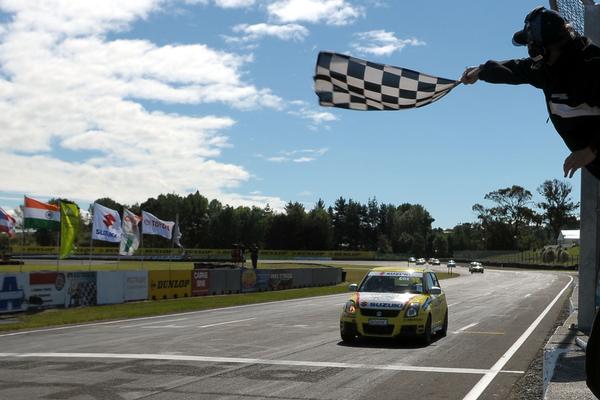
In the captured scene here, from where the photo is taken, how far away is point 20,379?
30.7 feet

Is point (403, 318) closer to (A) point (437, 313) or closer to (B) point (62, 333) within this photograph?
(A) point (437, 313)

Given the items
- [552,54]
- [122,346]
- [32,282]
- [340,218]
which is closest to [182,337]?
[122,346]

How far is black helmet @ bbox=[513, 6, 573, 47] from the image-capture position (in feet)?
7.13

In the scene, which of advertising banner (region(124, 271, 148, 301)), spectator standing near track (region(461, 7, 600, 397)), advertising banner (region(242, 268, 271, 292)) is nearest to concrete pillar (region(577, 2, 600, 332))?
spectator standing near track (region(461, 7, 600, 397))

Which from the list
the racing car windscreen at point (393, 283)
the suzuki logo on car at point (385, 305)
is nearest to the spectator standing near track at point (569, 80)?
the suzuki logo on car at point (385, 305)

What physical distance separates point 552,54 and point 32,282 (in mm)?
23913

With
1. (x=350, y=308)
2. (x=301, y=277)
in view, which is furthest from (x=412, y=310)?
(x=301, y=277)

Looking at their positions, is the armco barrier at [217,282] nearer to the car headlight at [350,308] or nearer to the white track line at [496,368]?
the white track line at [496,368]

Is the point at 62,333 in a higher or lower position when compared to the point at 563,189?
lower

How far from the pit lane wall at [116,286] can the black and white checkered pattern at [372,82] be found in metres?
20.5

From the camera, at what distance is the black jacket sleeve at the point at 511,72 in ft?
7.98

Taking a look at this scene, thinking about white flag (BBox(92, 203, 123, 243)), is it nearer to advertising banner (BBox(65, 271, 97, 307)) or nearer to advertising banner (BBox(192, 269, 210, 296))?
advertising banner (BBox(192, 269, 210, 296))

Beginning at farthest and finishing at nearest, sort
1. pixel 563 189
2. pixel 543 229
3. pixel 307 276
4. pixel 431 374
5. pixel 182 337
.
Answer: pixel 543 229 < pixel 563 189 < pixel 307 276 < pixel 182 337 < pixel 431 374

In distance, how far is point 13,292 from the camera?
2267 centimetres
